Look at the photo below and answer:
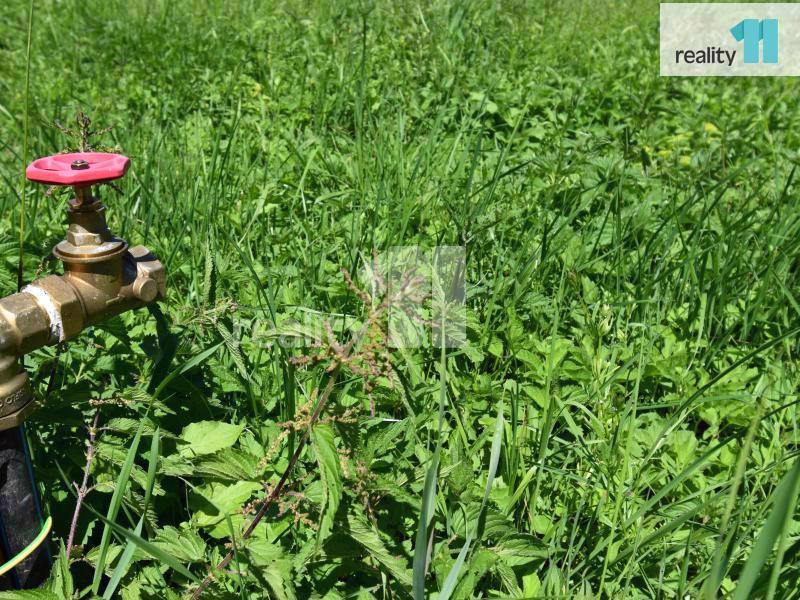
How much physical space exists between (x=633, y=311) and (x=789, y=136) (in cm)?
186

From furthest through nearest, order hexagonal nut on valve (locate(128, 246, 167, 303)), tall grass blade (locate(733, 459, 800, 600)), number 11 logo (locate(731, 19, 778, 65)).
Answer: number 11 logo (locate(731, 19, 778, 65)) → hexagonal nut on valve (locate(128, 246, 167, 303)) → tall grass blade (locate(733, 459, 800, 600))

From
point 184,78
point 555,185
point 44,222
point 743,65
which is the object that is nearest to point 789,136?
point 743,65

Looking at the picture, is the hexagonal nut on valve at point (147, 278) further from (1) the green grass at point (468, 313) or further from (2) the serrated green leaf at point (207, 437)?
Result: (2) the serrated green leaf at point (207, 437)

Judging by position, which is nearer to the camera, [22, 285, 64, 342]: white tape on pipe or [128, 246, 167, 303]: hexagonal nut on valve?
[22, 285, 64, 342]: white tape on pipe

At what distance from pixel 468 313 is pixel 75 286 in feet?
3.11

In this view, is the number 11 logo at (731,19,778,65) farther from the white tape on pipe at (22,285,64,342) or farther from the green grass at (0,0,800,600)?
the white tape on pipe at (22,285,64,342)

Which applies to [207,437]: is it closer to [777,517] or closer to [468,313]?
[468,313]

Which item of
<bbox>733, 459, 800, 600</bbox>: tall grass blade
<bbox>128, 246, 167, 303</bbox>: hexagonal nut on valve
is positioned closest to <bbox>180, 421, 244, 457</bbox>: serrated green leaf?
<bbox>128, 246, 167, 303</bbox>: hexagonal nut on valve

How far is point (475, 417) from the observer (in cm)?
199

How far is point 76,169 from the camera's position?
130 cm

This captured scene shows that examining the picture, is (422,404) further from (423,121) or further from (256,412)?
(423,121)

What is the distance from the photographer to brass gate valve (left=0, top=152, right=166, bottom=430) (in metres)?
1.27

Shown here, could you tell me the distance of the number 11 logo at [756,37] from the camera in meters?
4.79

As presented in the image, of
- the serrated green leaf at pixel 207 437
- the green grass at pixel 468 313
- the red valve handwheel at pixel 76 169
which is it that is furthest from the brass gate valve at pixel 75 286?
the serrated green leaf at pixel 207 437
